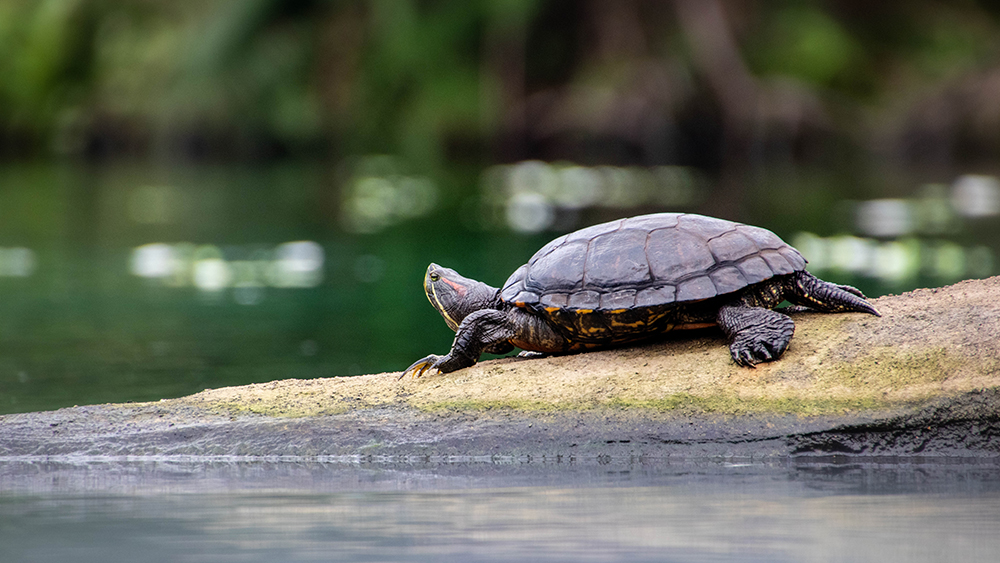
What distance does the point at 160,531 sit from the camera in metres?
3.02

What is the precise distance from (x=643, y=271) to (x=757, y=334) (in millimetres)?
458

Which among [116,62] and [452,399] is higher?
[116,62]

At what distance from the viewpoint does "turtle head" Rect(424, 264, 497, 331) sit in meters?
4.54

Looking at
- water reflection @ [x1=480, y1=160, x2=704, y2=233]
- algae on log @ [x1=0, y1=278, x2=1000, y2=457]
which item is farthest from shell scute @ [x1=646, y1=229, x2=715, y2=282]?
water reflection @ [x1=480, y1=160, x2=704, y2=233]

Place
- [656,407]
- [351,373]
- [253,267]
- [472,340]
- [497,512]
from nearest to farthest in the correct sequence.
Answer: [497,512]
[656,407]
[472,340]
[351,373]
[253,267]

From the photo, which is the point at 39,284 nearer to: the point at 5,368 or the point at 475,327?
the point at 5,368

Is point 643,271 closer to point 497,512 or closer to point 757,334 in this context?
point 757,334

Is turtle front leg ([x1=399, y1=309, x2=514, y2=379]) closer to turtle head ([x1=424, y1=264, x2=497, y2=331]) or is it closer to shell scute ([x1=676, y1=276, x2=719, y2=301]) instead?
turtle head ([x1=424, y1=264, x2=497, y2=331])

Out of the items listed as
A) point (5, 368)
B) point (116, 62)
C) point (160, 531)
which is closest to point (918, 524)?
point (160, 531)

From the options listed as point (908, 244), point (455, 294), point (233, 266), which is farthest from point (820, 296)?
point (233, 266)

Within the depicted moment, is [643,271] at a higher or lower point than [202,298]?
lower

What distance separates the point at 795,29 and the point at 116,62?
1860cm

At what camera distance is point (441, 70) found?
89.5 feet

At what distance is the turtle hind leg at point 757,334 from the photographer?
387 centimetres
